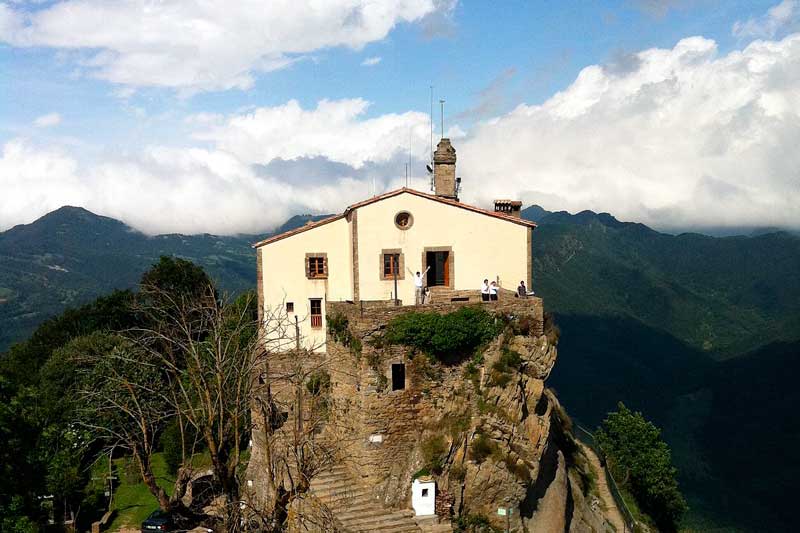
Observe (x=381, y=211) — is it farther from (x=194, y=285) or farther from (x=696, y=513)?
(x=696, y=513)

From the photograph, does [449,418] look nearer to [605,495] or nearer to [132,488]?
[605,495]

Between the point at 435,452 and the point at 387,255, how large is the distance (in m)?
9.49

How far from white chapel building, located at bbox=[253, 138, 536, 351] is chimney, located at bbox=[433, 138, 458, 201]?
4.45 meters

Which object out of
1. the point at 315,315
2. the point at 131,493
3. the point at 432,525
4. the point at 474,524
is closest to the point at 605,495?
the point at 474,524

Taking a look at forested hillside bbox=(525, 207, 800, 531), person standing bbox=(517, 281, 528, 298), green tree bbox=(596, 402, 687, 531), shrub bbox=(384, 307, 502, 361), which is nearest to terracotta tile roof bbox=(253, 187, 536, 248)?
person standing bbox=(517, 281, 528, 298)

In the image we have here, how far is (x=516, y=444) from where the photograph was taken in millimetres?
23188

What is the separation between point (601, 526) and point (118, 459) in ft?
104

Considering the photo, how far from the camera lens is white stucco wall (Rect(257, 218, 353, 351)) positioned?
92.8 feet

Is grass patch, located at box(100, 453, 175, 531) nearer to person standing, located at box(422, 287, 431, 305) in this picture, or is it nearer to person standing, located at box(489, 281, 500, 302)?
person standing, located at box(422, 287, 431, 305)

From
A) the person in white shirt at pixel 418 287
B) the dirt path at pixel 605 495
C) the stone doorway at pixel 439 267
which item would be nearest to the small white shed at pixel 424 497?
the person in white shirt at pixel 418 287

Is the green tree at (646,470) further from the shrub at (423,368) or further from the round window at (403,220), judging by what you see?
the round window at (403,220)

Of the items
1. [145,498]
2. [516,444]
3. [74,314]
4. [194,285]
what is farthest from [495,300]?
[74,314]

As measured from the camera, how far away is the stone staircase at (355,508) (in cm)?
2100

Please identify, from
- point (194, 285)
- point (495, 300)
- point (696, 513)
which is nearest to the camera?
point (495, 300)
